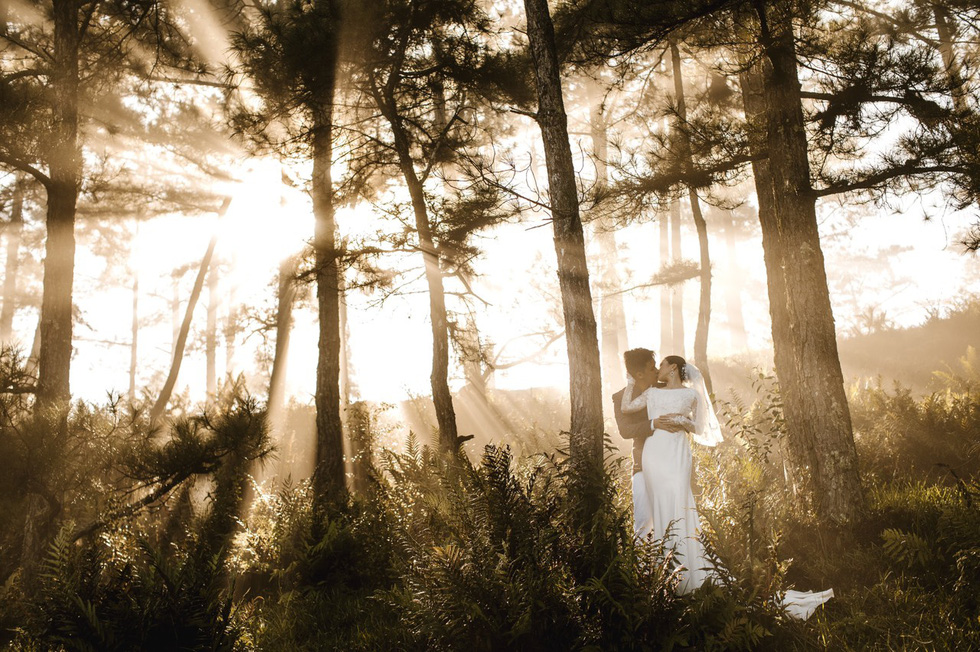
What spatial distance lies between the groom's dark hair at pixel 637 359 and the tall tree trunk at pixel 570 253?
79 centimetres

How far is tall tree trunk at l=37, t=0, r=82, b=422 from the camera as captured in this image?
26.6 feet

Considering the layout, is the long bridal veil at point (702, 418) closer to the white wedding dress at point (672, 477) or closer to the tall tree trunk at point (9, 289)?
the white wedding dress at point (672, 477)

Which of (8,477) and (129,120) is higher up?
(129,120)

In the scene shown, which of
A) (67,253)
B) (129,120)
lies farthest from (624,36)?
(129,120)

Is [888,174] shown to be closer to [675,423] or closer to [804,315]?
[804,315]

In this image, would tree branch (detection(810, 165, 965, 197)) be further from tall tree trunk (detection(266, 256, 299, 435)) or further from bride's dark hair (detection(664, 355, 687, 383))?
tall tree trunk (detection(266, 256, 299, 435))

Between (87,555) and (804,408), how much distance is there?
22.4 feet

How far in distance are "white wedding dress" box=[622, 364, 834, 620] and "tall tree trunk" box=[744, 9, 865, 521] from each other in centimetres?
119

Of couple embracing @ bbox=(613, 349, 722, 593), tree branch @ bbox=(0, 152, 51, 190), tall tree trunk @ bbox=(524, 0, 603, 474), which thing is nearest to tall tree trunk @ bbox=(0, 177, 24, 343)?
tree branch @ bbox=(0, 152, 51, 190)

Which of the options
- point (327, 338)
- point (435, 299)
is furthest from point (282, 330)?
point (435, 299)

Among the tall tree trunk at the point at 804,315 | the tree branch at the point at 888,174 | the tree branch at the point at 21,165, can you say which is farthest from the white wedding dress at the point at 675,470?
the tree branch at the point at 21,165

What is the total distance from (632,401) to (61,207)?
28.5 ft

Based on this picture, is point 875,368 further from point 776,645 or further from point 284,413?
point 284,413

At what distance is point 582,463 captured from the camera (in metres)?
5.31
